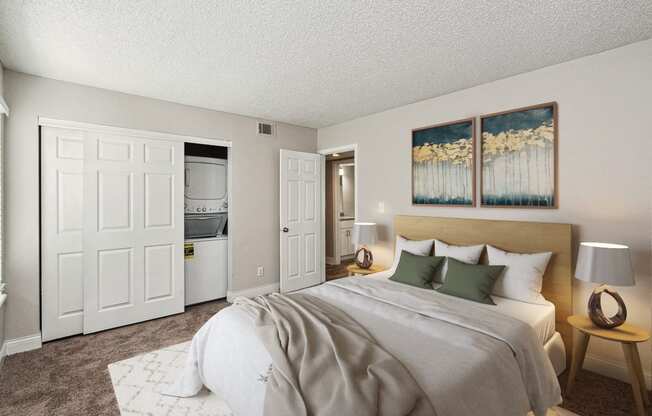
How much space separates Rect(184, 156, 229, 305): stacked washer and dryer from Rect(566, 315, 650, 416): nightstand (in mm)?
3924

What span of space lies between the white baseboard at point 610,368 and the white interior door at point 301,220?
3397 millimetres

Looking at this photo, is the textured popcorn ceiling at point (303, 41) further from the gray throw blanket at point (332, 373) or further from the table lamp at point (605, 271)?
the gray throw blanket at point (332, 373)

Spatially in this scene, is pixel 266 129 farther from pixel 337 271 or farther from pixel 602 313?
pixel 602 313

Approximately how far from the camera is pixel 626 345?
204 cm

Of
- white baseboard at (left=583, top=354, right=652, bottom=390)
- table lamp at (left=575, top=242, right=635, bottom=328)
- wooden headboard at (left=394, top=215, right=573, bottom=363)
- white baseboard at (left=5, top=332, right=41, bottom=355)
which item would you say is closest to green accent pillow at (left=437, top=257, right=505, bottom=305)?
wooden headboard at (left=394, top=215, right=573, bottom=363)

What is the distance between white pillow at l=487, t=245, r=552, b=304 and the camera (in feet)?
8.08

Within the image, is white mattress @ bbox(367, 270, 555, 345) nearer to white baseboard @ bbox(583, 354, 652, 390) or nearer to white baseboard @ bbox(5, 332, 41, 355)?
white baseboard @ bbox(583, 354, 652, 390)

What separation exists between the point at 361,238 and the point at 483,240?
1.40 m

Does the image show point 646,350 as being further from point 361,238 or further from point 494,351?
point 361,238

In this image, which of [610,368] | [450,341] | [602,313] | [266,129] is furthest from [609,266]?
[266,129]

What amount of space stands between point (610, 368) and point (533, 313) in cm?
89

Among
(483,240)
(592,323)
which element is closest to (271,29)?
(483,240)

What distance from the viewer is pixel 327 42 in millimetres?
2346

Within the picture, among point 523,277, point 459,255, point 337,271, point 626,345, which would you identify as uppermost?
point 459,255
